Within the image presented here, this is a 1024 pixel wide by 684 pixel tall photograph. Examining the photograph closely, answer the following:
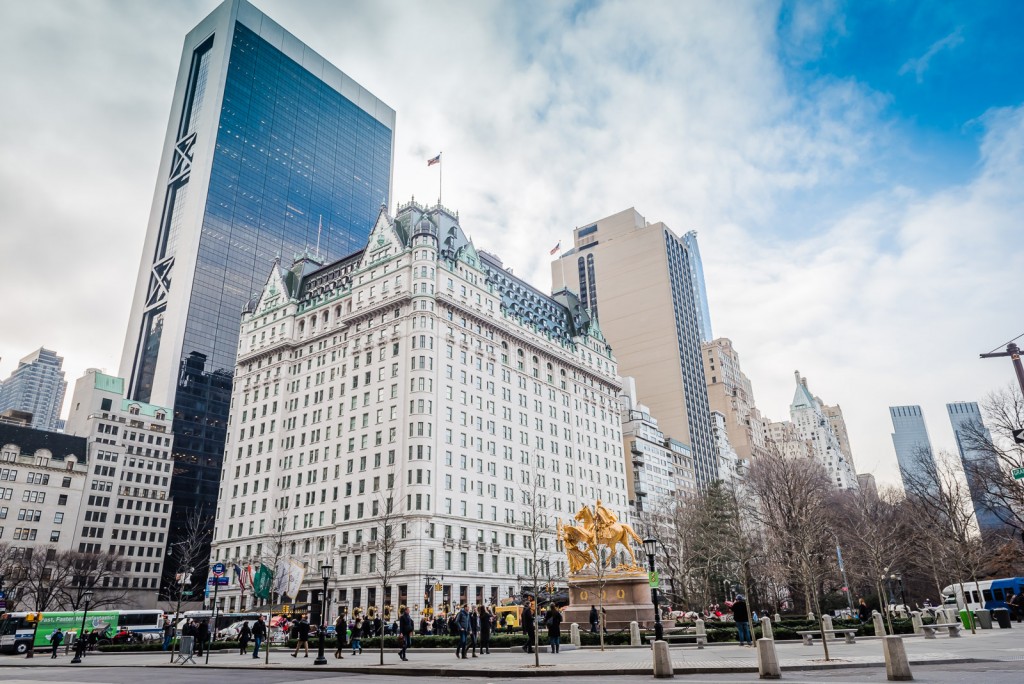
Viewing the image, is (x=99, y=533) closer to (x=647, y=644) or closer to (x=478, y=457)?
(x=478, y=457)

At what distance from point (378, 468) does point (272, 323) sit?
38.9 metres

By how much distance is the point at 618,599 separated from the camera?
42438mm

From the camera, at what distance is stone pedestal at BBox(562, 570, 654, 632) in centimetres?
4191

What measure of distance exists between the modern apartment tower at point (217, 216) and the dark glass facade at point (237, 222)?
0.31 m

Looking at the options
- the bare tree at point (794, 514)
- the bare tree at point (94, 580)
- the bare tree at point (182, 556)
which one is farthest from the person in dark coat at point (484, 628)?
the bare tree at point (182, 556)

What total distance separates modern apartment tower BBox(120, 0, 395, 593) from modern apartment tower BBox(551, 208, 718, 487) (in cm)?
7839

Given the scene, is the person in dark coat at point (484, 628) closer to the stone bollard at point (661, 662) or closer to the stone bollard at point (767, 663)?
the stone bollard at point (661, 662)

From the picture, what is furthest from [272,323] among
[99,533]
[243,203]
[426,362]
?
[243,203]

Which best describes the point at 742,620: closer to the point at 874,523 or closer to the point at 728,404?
the point at 874,523

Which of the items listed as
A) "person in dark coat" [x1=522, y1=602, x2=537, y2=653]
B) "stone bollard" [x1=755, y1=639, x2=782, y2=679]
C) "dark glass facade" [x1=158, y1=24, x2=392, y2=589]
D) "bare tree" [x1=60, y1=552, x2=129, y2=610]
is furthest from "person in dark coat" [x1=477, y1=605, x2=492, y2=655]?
"dark glass facade" [x1=158, y1=24, x2=392, y2=589]

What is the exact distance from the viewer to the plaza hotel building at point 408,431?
80.2 metres

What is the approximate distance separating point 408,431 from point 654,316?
333ft

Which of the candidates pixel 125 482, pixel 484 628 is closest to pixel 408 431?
pixel 484 628

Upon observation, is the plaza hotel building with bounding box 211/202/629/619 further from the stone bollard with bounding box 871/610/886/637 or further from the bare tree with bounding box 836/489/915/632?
the stone bollard with bounding box 871/610/886/637
